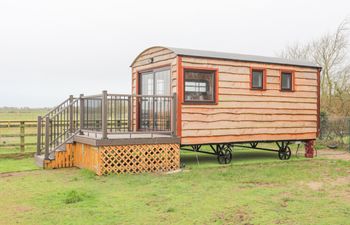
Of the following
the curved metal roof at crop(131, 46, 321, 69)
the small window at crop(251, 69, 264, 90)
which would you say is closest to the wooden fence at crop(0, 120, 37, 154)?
the curved metal roof at crop(131, 46, 321, 69)

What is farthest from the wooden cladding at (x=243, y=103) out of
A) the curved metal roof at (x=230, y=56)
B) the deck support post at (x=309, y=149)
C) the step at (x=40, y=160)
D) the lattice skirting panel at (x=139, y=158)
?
the step at (x=40, y=160)

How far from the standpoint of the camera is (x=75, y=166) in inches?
431

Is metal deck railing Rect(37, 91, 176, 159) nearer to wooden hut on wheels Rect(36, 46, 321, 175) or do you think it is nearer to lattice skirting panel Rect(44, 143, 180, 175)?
wooden hut on wheels Rect(36, 46, 321, 175)

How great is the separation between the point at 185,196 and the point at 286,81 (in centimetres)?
719

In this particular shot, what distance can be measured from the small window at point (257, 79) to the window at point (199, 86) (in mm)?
1572

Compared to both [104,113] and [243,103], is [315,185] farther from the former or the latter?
[104,113]

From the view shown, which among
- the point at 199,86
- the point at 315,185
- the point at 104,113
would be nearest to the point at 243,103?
the point at 199,86

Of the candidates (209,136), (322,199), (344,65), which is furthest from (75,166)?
(344,65)

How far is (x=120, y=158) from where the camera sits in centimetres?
977

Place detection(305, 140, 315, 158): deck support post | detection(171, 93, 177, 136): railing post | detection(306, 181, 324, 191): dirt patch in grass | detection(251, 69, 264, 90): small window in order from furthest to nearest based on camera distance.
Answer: detection(305, 140, 315, 158): deck support post, detection(251, 69, 264, 90): small window, detection(171, 93, 177, 136): railing post, detection(306, 181, 324, 191): dirt patch in grass

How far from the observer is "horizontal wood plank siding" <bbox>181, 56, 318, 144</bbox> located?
428 inches

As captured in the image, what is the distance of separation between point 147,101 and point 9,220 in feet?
21.6

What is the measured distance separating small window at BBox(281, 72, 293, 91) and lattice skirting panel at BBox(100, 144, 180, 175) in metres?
4.42

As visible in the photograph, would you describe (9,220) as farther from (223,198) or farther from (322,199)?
(322,199)
